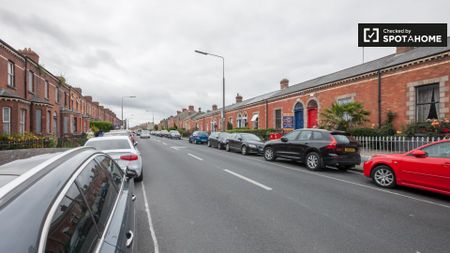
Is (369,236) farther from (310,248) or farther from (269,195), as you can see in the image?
(269,195)

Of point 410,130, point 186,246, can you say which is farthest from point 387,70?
point 186,246

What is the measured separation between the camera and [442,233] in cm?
366

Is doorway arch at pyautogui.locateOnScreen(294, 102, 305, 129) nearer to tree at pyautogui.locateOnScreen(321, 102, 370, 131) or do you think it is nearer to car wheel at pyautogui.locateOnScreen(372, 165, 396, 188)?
tree at pyautogui.locateOnScreen(321, 102, 370, 131)

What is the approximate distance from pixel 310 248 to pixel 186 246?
1742mm

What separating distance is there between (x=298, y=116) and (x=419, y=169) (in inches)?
684

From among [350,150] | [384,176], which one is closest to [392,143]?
[350,150]

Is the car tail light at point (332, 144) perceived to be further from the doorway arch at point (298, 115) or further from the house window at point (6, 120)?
the house window at point (6, 120)

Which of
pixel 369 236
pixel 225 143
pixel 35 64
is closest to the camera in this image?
pixel 369 236

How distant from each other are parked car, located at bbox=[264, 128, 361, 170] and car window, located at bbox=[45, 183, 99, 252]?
8.67m

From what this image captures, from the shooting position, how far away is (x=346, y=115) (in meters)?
14.8

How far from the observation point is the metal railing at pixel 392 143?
1073cm

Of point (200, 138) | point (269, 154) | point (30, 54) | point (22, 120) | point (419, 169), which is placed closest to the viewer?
point (419, 169)

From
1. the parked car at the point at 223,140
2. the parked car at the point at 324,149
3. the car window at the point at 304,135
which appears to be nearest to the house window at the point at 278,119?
the parked car at the point at 223,140

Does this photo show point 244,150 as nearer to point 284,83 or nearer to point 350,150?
point 350,150
